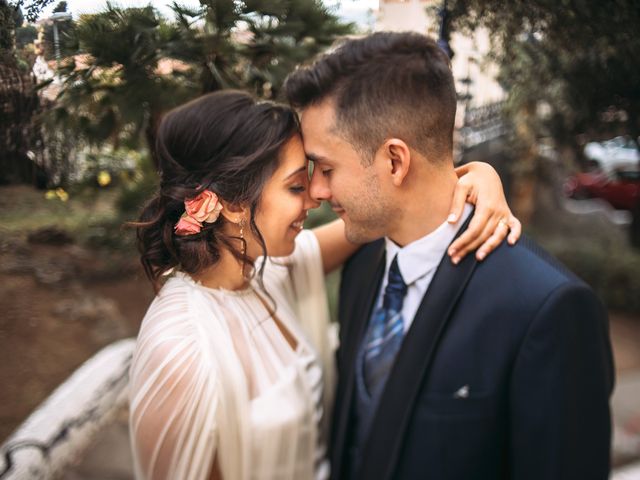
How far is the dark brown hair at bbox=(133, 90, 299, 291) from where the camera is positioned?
1.82m

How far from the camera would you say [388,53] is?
1.90 metres

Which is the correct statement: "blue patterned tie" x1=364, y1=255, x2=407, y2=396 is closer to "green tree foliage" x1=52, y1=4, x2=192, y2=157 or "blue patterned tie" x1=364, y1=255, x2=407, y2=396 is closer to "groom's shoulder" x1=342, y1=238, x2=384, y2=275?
"groom's shoulder" x1=342, y1=238, x2=384, y2=275

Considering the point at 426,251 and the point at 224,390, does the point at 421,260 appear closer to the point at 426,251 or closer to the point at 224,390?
the point at 426,251

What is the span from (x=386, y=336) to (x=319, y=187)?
2.04ft

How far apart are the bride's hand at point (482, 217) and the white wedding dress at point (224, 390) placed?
2.47ft

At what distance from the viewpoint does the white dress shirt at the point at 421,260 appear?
1924 mm

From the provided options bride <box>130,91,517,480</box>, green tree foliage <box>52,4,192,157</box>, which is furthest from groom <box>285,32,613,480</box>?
green tree foliage <box>52,4,192,157</box>


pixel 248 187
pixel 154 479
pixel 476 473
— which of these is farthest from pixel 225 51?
pixel 476 473

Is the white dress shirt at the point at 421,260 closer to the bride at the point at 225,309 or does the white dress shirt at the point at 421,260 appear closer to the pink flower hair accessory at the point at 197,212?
the bride at the point at 225,309

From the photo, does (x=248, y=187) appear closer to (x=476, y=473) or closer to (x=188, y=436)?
(x=188, y=436)

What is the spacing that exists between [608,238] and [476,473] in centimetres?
667

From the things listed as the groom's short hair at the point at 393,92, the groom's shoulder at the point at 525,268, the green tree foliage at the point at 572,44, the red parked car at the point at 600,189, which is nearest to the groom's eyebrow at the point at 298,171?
the groom's short hair at the point at 393,92

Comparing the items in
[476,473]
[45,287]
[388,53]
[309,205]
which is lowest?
[476,473]

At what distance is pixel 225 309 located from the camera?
194cm
